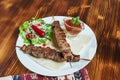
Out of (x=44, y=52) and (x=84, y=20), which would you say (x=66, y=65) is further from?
(x=84, y=20)

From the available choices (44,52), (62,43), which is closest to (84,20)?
(62,43)

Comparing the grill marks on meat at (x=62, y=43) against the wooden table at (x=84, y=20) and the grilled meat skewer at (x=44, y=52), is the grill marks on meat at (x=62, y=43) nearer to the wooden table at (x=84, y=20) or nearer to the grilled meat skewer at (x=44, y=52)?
the grilled meat skewer at (x=44, y=52)

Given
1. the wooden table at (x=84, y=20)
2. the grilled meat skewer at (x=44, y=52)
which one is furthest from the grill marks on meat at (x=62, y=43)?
the wooden table at (x=84, y=20)

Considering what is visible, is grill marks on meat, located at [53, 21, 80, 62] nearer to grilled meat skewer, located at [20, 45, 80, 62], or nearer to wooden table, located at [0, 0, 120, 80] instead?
Result: grilled meat skewer, located at [20, 45, 80, 62]

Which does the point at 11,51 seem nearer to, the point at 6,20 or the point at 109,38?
the point at 6,20

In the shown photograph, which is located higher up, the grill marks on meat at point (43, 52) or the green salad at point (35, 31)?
the green salad at point (35, 31)

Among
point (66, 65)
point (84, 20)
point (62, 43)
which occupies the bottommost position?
point (66, 65)
